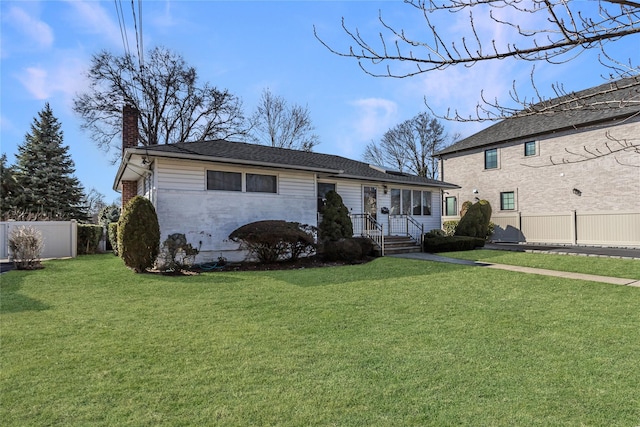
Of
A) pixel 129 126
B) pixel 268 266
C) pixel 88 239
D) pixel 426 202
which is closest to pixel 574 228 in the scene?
pixel 426 202

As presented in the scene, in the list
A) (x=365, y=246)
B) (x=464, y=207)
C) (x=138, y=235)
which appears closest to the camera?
(x=138, y=235)

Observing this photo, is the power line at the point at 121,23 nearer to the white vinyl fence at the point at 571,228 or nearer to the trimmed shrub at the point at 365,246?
the trimmed shrub at the point at 365,246

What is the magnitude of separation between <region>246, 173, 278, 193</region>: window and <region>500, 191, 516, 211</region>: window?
16.2m

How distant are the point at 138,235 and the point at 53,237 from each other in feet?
25.9

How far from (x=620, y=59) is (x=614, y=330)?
374 centimetres

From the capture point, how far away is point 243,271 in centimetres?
1005

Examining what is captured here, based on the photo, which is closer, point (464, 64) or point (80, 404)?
point (464, 64)

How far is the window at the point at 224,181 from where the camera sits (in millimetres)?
11477

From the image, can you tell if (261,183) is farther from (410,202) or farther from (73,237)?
(73,237)

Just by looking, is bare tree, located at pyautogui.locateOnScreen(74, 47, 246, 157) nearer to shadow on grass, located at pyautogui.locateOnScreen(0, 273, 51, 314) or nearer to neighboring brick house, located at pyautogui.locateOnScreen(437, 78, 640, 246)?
neighboring brick house, located at pyautogui.locateOnScreen(437, 78, 640, 246)

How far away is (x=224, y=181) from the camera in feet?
38.4

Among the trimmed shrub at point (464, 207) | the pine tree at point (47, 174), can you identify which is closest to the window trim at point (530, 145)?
the trimmed shrub at point (464, 207)

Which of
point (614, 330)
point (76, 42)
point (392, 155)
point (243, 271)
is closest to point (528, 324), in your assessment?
point (614, 330)

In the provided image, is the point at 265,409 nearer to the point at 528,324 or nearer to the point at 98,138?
the point at 528,324
